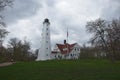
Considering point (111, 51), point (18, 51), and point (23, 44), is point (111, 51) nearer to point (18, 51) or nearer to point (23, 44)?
point (18, 51)

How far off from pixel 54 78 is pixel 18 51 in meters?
63.3

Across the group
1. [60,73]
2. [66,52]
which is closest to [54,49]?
[66,52]

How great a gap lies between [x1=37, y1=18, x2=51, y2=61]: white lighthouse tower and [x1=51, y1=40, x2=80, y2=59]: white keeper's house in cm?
1062

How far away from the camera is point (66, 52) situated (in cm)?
9250

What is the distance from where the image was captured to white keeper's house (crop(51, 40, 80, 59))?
3647 inches

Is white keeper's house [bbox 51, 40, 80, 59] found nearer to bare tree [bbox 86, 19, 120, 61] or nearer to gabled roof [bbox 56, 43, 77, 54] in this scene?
gabled roof [bbox 56, 43, 77, 54]

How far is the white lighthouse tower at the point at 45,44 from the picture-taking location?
266ft

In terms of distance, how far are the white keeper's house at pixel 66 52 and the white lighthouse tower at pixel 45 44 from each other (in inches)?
418

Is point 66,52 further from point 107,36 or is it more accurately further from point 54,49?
point 107,36

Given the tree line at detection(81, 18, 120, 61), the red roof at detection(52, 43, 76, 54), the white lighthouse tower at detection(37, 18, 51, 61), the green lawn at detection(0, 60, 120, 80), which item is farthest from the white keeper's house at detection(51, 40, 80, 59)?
the green lawn at detection(0, 60, 120, 80)

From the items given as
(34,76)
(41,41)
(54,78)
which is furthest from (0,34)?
(41,41)

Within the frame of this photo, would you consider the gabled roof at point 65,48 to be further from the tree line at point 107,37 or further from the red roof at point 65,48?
the tree line at point 107,37

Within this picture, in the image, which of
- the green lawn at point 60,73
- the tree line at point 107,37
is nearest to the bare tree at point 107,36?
the tree line at point 107,37

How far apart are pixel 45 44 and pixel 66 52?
1326 centimetres
